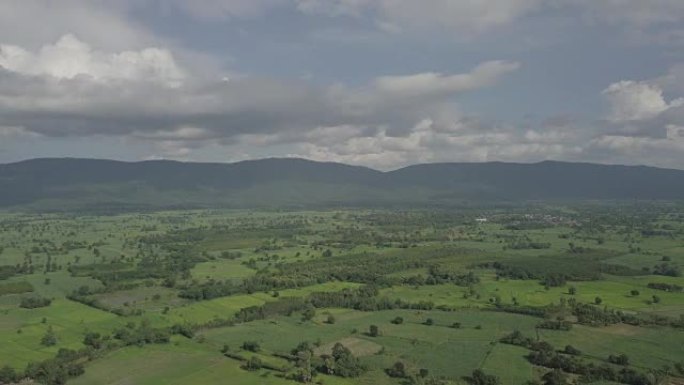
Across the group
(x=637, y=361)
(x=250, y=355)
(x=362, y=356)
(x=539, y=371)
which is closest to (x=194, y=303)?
(x=250, y=355)

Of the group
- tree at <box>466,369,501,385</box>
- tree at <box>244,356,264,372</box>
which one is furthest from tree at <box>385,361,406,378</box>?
tree at <box>244,356,264,372</box>

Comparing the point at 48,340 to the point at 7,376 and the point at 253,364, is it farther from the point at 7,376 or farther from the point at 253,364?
the point at 253,364

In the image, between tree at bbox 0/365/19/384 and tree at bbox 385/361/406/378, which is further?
tree at bbox 0/365/19/384

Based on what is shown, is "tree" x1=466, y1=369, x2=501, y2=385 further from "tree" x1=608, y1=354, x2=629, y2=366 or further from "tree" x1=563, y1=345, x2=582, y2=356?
"tree" x1=608, y1=354, x2=629, y2=366

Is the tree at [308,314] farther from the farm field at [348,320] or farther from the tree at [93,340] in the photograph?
the tree at [93,340]

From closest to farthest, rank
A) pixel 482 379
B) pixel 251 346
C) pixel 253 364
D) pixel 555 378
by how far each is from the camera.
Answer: pixel 555 378
pixel 482 379
pixel 253 364
pixel 251 346

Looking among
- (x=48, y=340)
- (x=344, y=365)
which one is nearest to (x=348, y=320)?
(x=344, y=365)

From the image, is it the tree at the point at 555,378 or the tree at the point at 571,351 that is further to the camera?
the tree at the point at 571,351

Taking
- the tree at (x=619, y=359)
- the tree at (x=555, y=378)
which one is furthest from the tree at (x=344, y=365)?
the tree at (x=619, y=359)
